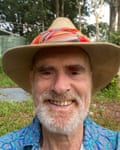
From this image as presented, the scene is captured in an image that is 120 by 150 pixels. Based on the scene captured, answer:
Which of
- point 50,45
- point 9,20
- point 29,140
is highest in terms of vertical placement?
point 50,45

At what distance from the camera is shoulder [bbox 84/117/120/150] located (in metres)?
2.09

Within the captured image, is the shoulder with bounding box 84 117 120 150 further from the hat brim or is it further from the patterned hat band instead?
the patterned hat band

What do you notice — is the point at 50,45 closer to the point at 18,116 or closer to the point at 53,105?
the point at 53,105

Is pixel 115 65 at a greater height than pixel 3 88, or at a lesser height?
greater

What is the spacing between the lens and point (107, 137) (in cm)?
212

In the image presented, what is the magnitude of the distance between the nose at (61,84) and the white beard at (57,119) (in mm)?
31

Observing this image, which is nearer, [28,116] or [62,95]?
[62,95]

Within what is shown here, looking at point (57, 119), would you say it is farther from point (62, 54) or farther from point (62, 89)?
point (62, 54)

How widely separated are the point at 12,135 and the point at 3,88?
34.1ft

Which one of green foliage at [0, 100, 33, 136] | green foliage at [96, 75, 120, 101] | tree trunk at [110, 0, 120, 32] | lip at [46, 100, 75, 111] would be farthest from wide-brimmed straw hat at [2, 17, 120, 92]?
tree trunk at [110, 0, 120, 32]

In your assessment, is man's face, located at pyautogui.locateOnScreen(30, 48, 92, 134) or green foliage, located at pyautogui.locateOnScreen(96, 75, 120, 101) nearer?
man's face, located at pyautogui.locateOnScreen(30, 48, 92, 134)

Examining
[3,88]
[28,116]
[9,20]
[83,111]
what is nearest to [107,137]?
[83,111]

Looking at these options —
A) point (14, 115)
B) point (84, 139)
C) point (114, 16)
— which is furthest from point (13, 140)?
point (114, 16)

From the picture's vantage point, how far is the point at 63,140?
83.7 inches
